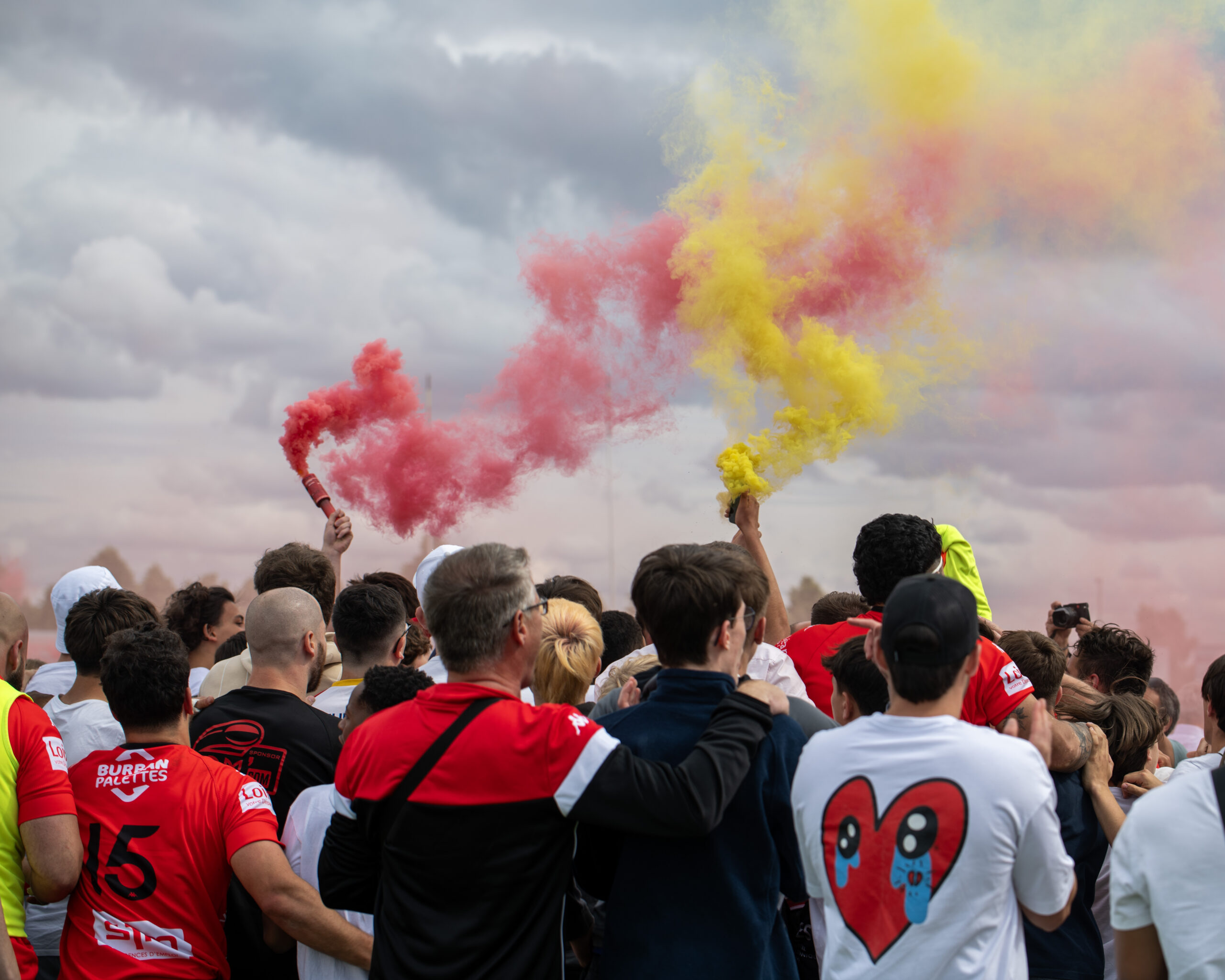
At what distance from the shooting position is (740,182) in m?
10.7

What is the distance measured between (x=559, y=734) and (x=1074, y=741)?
2.26 m

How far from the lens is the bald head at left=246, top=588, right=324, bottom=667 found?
4691 millimetres

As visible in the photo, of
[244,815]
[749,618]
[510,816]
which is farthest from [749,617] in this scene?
[244,815]

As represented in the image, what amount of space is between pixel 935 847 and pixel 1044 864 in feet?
1.10

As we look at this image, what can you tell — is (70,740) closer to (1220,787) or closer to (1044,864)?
(1044,864)

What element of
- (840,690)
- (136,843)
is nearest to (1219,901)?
(840,690)

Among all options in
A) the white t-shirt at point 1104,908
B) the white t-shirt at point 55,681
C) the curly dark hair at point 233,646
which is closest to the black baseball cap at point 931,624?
the white t-shirt at point 1104,908

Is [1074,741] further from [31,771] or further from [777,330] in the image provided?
[777,330]

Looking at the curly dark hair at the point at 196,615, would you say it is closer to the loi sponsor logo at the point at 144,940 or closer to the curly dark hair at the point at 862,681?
the loi sponsor logo at the point at 144,940

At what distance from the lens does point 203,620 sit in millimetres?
6672

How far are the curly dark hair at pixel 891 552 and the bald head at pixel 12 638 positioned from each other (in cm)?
416

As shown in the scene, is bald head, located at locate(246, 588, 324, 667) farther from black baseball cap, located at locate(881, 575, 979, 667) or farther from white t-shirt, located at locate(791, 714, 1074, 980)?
black baseball cap, located at locate(881, 575, 979, 667)

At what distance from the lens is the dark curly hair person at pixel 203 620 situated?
6668 millimetres

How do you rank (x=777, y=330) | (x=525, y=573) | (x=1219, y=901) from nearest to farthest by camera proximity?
(x=1219, y=901), (x=525, y=573), (x=777, y=330)
